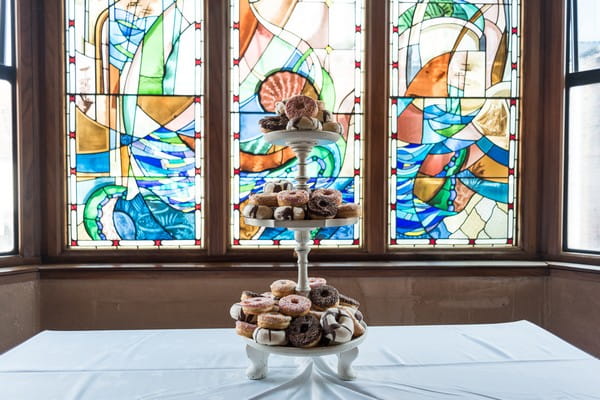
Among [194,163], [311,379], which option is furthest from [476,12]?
[311,379]

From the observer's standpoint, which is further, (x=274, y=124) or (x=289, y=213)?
(x=274, y=124)

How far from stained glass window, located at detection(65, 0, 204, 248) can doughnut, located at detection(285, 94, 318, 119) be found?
1.21 m

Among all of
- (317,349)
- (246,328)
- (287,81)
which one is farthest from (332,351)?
(287,81)

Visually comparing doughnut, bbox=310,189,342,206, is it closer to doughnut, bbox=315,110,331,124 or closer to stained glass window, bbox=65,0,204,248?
doughnut, bbox=315,110,331,124

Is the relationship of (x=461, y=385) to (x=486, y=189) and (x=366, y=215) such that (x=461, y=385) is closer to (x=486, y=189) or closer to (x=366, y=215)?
(x=366, y=215)

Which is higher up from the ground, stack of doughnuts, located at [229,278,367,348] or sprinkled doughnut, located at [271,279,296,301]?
sprinkled doughnut, located at [271,279,296,301]

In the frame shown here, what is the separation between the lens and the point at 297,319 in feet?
3.39

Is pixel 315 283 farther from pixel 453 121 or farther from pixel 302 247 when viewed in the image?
pixel 453 121

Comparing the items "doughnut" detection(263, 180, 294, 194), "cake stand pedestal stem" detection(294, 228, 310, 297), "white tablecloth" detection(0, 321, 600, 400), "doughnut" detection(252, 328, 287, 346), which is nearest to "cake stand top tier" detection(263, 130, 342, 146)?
"doughnut" detection(263, 180, 294, 194)

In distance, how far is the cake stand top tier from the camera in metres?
1.10

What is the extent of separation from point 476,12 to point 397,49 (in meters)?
0.58

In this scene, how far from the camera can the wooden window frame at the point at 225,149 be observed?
6.90ft

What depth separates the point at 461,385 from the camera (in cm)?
105

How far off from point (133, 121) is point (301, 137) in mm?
1518
